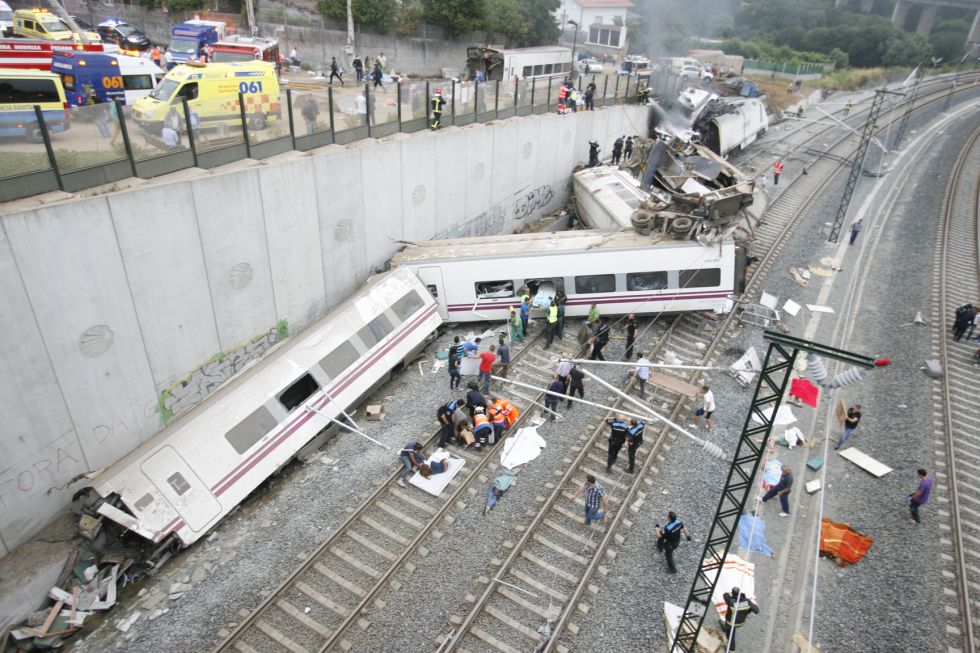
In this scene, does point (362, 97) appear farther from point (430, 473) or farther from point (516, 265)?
point (430, 473)

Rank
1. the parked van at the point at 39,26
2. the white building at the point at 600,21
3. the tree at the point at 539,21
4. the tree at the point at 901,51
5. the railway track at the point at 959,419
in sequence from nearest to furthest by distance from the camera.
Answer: the railway track at the point at 959,419 < the parked van at the point at 39,26 < the tree at the point at 539,21 < the white building at the point at 600,21 < the tree at the point at 901,51

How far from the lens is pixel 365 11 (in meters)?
40.7

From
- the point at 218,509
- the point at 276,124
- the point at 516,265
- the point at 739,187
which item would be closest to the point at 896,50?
the point at 739,187

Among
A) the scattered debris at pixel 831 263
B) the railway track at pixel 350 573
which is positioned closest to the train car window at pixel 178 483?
the railway track at pixel 350 573

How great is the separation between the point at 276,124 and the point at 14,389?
872 cm

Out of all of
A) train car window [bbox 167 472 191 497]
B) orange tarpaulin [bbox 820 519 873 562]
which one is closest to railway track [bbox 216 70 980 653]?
train car window [bbox 167 472 191 497]

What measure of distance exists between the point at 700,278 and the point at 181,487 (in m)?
15.6

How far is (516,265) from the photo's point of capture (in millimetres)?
18500

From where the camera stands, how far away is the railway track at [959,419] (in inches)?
462

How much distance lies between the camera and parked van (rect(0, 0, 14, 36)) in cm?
2837

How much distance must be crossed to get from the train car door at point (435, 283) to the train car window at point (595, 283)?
4230 mm

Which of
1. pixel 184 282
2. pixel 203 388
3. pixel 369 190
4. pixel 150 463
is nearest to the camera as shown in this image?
pixel 150 463

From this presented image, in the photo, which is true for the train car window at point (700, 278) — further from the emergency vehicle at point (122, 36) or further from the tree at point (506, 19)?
the tree at point (506, 19)

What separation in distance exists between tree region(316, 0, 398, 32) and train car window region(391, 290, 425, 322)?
1227 inches
